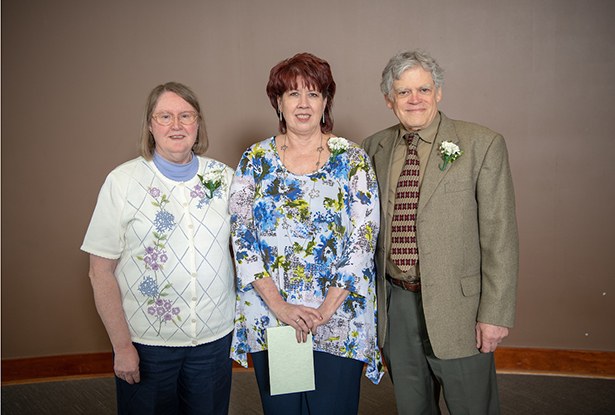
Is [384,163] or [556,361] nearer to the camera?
[384,163]

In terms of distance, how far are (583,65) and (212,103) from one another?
2.89m

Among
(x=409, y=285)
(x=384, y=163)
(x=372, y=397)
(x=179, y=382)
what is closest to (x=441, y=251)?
(x=409, y=285)

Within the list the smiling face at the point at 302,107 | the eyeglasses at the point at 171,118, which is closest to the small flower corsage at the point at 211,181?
the eyeglasses at the point at 171,118

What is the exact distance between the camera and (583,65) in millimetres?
3359

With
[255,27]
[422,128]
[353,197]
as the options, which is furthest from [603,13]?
[353,197]

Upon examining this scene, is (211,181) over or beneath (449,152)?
beneath

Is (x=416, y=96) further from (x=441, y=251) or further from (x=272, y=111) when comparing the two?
(x=272, y=111)

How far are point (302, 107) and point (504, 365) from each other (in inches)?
113

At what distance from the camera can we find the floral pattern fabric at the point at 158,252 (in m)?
1.80

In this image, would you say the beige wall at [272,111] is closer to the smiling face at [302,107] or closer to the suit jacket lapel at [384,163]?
the suit jacket lapel at [384,163]

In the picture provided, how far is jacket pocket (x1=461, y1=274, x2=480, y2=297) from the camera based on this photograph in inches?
73.3

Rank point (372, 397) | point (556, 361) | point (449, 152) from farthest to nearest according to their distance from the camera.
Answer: point (556, 361) < point (372, 397) < point (449, 152)

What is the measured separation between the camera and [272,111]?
11.6 feet

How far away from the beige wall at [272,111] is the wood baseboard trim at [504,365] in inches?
3.3
